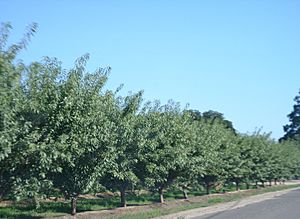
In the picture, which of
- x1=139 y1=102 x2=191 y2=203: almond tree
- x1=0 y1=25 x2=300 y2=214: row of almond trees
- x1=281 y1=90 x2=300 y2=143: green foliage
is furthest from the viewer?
x1=281 y1=90 x2=300 y2=143: green foliage

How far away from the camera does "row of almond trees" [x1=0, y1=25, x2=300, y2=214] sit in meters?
12.8

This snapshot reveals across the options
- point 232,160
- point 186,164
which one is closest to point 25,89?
point 186,164

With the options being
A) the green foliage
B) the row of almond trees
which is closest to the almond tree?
the row of almond trees

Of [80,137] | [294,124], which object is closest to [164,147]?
[80,137]

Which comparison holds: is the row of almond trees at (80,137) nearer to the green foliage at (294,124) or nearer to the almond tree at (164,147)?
the almond tree at (164,147)

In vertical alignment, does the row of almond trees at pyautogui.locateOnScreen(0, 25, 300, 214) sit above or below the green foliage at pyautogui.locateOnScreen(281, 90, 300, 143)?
below

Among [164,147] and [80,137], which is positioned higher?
[164,147]

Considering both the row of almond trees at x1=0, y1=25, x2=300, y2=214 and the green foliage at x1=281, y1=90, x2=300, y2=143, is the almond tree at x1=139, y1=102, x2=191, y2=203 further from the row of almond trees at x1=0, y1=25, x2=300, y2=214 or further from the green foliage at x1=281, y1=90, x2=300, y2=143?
the green foliage at x1=281, y1=90, x2=300, y2=143

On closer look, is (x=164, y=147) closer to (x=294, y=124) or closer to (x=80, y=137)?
(x=80, y=137)

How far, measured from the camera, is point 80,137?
15.4 meters

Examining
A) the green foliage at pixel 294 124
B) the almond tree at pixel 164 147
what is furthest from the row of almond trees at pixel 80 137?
the green foliage at pixel 294 124

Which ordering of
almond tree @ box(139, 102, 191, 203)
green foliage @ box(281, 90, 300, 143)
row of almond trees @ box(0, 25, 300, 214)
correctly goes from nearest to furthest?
row of almond trees @ box(0, 25, 300, 214)
almond tree @ box(139, 102, 191, 203)
green foliage @ box(281, 90, 300, 143)

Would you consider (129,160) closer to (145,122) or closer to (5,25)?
(145,122)

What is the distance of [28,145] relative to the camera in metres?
12.9
